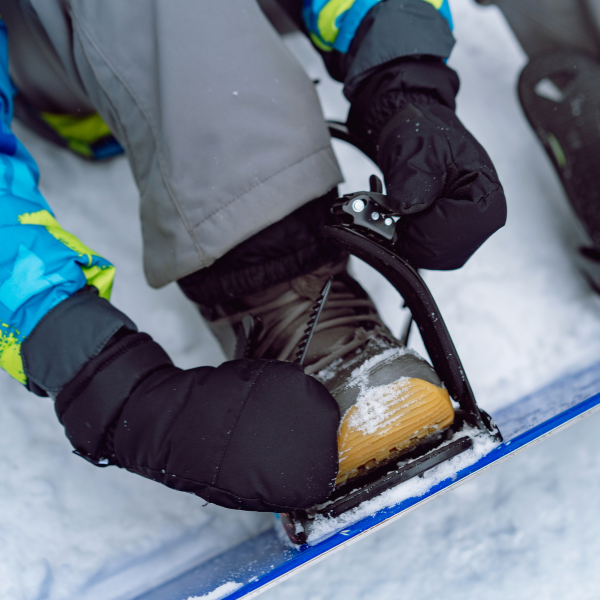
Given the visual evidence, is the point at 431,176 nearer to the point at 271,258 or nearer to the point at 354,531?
the point at 271,258

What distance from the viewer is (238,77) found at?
0.58 meters

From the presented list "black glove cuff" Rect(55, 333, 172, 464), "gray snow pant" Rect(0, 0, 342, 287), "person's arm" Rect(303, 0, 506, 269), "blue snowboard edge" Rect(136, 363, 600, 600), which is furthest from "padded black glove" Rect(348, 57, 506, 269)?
"black glove cuff" Rect(55, 333, 172, 464)

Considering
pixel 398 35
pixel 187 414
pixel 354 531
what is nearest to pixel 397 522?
pixel 354 531

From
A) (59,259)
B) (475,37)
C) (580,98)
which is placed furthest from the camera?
(475,37)

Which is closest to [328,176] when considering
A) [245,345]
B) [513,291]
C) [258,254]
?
[258,254]

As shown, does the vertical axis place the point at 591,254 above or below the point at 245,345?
below

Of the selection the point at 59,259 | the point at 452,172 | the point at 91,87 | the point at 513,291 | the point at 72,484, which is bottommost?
the point at 513,291

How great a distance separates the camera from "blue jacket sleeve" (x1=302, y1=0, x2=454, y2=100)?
0.59m

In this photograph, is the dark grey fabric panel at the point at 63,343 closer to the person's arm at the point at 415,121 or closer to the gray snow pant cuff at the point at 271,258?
the gray snow pant cuff at the point at 271,258

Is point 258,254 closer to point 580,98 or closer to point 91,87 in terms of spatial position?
point 91,87

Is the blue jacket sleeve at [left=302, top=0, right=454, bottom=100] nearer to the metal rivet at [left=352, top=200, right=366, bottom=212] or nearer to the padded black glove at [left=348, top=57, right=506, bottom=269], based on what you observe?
the padded black glove at [left=348, top=57, right=506, bottom=269]

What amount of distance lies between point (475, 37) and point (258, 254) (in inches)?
36.8

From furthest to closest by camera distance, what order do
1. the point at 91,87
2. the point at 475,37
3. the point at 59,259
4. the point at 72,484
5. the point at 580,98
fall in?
the point at 475,37 < the point at 580,98 < the point at 72,484 < the point at 91,87 < the point at 59,259

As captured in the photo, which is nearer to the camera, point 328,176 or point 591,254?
point 328,176
